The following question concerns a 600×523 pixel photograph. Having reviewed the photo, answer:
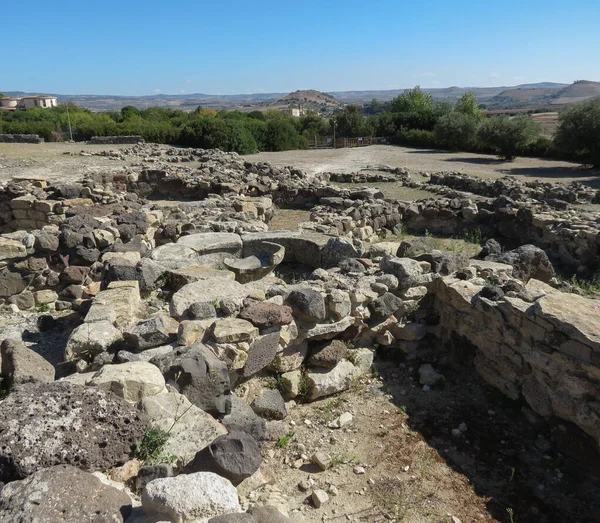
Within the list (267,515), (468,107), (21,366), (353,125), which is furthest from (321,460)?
(468,107)

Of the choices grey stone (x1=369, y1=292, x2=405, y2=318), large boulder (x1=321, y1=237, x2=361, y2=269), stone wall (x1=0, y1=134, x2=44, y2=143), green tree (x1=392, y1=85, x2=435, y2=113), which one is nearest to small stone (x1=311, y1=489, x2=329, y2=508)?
grey stone (x1=369, y1=292, x2=405, y2=318)

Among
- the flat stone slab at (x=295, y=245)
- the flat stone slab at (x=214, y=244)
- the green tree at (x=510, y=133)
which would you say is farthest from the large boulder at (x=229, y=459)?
the green tree at (x=510, y=133)

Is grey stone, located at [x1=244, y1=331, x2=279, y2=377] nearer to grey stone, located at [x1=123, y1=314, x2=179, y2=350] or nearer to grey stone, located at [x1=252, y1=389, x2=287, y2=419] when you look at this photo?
grey stone, located at [x1=252, y1=389, x2=287, y2=419]

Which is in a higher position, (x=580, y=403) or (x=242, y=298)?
(x=242, y=298)

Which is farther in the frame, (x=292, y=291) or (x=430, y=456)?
(x=292, y=291)

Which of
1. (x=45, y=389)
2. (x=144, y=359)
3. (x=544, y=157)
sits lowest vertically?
(x=544, y=157)

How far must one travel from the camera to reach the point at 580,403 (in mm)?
4184

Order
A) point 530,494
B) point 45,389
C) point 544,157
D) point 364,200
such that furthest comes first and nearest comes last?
point 544,157
point 364,200
point 530,494
point 45,389

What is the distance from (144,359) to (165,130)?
29.0m

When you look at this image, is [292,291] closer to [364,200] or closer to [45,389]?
[45,389]

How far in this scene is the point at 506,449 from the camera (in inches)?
170

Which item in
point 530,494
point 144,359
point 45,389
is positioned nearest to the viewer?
point 45,389

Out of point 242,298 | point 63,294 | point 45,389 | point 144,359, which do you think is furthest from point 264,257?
point 45,389

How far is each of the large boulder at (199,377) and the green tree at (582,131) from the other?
22575 mm
